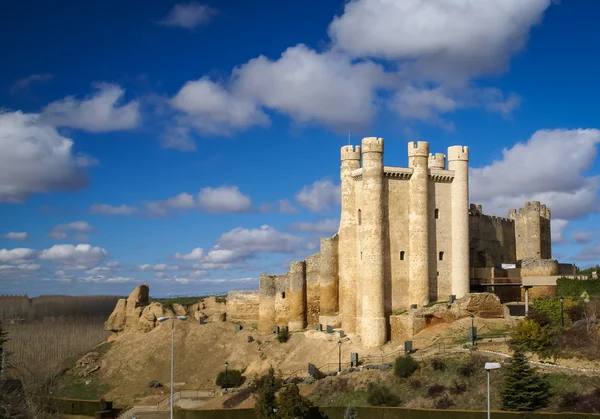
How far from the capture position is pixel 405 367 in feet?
159

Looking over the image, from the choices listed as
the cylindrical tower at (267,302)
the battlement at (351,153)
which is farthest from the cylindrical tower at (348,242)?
the cylindrical tower at (267,302)

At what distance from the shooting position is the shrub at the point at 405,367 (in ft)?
158

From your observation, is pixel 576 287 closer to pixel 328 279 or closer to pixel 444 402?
pixel 328 279

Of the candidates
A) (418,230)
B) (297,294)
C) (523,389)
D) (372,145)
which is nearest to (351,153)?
(372,145)

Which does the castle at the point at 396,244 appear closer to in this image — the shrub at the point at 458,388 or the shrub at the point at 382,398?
the shrub at the point at 382,398

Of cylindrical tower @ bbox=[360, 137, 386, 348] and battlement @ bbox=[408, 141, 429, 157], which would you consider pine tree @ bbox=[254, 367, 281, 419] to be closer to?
cylindrical tower @ bbox=[360, 137, 386, 348]

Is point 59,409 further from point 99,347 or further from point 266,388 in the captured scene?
point 266,388

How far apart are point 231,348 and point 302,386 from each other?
64.2ft

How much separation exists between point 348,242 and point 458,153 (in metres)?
11.2

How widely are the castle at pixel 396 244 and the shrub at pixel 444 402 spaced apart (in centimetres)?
1522

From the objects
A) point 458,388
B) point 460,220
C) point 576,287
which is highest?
point 460,220

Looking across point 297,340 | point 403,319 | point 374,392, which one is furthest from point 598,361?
point 297,340

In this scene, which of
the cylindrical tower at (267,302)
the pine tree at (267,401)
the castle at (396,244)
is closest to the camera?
the pine tree at (267,401)

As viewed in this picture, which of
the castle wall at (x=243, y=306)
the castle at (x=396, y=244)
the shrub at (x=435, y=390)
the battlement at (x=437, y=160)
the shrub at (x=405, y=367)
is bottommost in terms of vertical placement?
the shrub at (x=435, y=390)
